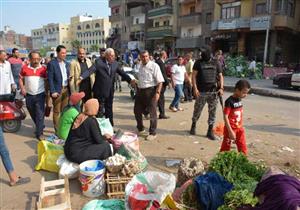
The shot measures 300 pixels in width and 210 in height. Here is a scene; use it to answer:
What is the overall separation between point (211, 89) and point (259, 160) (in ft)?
6.14

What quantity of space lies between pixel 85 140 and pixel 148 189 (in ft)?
4.76

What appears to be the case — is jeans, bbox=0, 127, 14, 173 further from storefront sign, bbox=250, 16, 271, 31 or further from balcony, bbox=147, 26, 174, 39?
balcony, bbox=147, 26, 174, 39

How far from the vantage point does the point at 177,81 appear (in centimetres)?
960

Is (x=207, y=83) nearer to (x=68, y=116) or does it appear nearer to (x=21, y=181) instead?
(x=68, y=116)

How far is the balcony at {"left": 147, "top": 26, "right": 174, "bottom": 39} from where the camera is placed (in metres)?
39.9

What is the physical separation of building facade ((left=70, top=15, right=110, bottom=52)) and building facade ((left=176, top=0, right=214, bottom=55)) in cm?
6452

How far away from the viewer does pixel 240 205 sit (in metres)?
2.69

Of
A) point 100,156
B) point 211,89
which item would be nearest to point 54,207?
point 100,156

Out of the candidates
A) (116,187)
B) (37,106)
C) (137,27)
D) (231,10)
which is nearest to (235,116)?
(116,187)

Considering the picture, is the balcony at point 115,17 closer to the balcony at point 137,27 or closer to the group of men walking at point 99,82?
the balcony at point 137,27

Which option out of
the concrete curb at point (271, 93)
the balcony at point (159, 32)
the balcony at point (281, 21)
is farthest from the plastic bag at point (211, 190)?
the balcony at point (159, 32)

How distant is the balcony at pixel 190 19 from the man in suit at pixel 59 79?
30842 mm

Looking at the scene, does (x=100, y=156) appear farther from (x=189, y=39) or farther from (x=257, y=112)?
(x=189, y=39)

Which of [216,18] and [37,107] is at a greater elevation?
[216,18]
